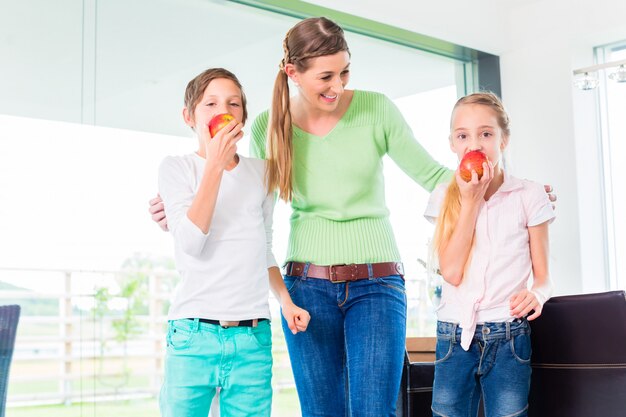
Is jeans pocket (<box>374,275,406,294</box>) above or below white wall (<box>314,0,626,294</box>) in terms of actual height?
below

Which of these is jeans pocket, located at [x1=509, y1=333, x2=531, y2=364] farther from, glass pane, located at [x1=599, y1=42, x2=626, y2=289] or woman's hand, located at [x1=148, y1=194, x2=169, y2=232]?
glass pane, located at [x1=599, y1=42, x2=626, y2=289]

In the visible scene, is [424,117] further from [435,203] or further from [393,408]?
[393,408]

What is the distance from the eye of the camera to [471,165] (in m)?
1.83

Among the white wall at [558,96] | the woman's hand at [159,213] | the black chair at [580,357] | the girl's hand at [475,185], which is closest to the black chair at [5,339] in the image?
the woman's hand at [159,213]

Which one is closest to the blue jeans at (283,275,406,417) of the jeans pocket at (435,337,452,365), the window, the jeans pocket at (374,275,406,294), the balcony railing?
the jeans pocket at (374,275,406,294)

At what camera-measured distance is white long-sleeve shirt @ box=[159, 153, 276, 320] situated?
5.49ft

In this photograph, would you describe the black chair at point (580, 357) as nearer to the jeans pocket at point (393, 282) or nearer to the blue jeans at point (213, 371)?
the jeans pocket at point (393, 282)

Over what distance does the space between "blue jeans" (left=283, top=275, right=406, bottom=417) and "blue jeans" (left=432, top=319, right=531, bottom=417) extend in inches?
4.5

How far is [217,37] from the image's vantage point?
3.17 m

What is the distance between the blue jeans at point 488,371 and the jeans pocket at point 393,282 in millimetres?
145

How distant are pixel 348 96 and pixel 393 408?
30.4 inches

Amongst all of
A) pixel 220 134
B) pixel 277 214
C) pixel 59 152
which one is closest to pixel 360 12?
pixel 277 214

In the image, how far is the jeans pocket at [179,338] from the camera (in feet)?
5.40

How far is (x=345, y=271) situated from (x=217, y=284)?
32cm
